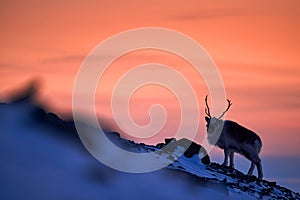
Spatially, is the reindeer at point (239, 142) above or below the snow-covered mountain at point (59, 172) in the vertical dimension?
above

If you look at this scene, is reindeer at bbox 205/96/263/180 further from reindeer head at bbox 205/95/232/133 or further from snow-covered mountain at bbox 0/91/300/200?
snow-covered mountain at bbox 0/91/300/200

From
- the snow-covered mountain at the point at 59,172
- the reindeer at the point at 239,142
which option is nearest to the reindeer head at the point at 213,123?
the reindeer at the point at 239,142

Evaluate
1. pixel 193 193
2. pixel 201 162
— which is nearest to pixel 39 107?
pixel 193 193

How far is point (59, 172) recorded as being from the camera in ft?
51.6

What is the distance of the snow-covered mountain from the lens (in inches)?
603

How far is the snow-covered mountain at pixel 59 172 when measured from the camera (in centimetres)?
1533

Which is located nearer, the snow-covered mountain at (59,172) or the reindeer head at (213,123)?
the snow-covered mountain at (59,172)

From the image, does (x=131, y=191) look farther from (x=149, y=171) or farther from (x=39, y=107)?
(x=39, y=107)

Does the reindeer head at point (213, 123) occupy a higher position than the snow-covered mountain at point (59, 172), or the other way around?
the reindeer head at point (213, 123)

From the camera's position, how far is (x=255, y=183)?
2739cm

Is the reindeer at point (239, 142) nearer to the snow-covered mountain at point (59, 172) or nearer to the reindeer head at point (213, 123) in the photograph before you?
the reindeer head at point (213, 123)

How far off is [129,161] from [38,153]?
2.58 meters

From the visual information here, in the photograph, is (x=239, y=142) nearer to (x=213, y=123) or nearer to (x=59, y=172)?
(x=213, y=123)

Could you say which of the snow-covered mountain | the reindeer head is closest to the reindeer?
the reindeer head
